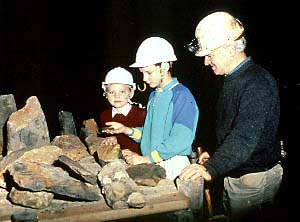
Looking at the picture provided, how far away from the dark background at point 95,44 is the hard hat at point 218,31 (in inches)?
198

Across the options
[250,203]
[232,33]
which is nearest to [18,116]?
[232,33]

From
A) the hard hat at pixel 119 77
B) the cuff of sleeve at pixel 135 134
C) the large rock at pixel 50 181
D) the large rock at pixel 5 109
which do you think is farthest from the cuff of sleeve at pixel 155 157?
the large rock at pixel 5 109

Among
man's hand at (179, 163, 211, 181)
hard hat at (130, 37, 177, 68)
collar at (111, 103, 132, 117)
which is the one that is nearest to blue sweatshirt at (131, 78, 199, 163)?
hard hat at (130, 37, 177, 68)

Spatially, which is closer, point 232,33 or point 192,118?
point 232,33

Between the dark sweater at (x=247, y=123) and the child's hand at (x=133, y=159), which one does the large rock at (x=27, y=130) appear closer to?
the child's hand at (x=133, y=159)

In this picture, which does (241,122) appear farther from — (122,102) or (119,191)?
(122,102)

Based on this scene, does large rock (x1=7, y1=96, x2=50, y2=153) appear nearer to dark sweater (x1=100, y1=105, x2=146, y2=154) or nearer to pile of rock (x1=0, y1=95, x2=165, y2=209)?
pile of rock (x1=0, y1=95, x2=165, y2=209)

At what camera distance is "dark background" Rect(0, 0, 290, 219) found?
325 inches

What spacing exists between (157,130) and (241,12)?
5709mm

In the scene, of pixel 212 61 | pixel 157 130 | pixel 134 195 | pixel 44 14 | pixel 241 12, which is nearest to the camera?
pixel 134 195

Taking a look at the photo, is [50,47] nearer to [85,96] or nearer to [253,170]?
[85,96]

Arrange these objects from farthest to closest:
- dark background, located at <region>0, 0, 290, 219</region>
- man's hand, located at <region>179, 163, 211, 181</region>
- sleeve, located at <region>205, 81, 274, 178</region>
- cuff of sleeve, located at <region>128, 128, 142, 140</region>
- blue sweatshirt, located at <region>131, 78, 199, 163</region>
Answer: dark background, located at <region>0, 0, 290, 219</region> → cuff of sleeve, located at <region>128, 128, 142, 140</region> → blue sweatshirt, located at <region>131, 78, 199, 163</region> → sleeve, located at <region>205, 81, 274, 178</region> → man's hand, located at <region>179, 163, 211, 181</region>

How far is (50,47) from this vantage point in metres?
11.4

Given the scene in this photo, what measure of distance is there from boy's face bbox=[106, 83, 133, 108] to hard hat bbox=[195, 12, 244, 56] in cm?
124
